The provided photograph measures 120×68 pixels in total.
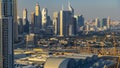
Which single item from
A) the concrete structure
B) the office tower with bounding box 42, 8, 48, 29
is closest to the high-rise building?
the office tower with bounding box 42, 8, 48, 29

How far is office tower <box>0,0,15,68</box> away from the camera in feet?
24.0

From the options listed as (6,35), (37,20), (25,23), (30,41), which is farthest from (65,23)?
(6,35)

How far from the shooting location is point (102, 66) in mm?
9500

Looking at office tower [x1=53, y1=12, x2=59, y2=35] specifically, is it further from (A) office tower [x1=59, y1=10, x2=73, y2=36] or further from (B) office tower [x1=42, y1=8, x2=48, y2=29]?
(B) office tower [x1=42, y1=8, x2=48, y2=29]

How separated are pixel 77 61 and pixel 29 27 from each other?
12.6m

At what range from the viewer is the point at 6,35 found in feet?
24.5

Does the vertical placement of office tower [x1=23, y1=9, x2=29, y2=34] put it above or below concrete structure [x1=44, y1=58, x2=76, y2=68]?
above

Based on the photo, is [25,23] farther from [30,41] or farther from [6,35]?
[6,35]

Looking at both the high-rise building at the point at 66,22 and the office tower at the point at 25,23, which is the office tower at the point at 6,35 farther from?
the high-rise building at the point at 66,22

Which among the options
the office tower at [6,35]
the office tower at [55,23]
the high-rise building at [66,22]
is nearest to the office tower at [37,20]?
the office tower at [55,23]

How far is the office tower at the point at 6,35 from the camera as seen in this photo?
24.0 ft

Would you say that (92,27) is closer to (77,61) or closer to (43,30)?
(43,30)

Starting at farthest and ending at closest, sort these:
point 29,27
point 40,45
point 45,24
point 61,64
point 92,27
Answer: point 92,27 → point 45,24 → point 29,27 → point 40,45 → point 61,64

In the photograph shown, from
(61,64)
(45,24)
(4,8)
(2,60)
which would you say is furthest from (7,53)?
(45,24)
